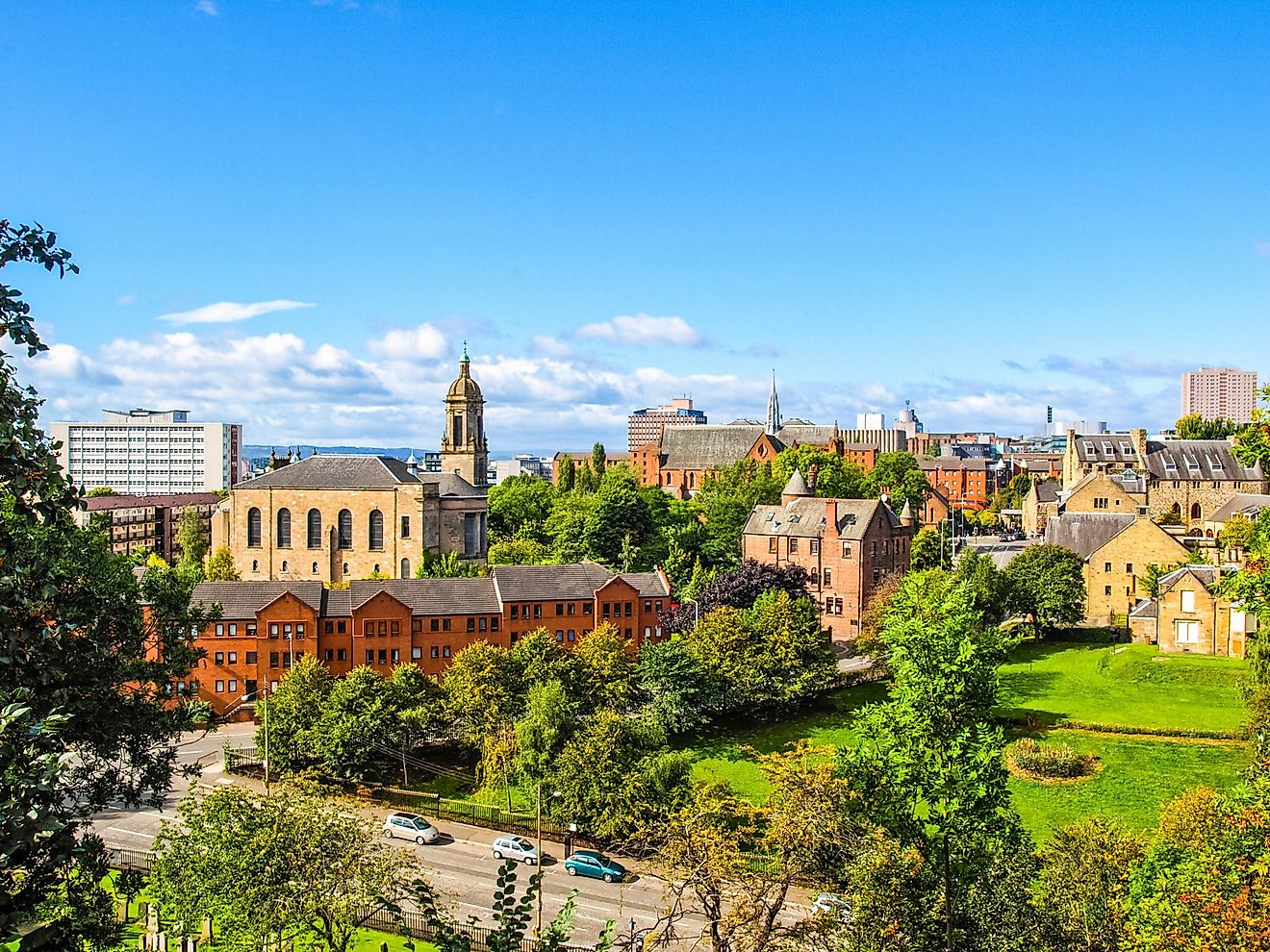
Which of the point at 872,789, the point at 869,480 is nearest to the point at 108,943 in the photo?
the point at 872,789

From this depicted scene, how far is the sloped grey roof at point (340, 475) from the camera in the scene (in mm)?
76750

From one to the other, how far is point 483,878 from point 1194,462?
8860 cm

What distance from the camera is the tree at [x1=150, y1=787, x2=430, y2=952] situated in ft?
75.6

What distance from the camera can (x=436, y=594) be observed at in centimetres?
5966

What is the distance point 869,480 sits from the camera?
12525 centimetres

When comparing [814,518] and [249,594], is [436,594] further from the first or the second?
[814,518]

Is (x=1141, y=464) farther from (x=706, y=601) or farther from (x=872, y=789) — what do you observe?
(x=872, y=789)

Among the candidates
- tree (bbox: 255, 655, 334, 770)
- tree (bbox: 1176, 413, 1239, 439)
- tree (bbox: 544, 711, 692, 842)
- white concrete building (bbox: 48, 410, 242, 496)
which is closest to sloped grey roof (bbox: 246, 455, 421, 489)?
tree (bbox: 255, 655, 334, 770)

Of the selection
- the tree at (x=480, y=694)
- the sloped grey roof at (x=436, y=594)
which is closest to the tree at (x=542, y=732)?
the tree at (x=480, y=694)

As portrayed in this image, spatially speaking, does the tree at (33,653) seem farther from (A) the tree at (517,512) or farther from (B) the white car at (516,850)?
(A) the tree at (517,512)

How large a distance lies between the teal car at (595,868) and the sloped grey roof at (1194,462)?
81966 mm

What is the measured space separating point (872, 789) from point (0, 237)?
23.2 metres

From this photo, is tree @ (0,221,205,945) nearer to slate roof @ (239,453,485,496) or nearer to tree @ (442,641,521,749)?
tree @ (442,641,521,749)

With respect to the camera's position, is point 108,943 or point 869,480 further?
point 869,480
